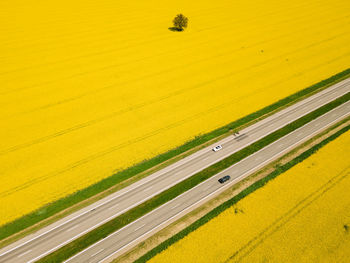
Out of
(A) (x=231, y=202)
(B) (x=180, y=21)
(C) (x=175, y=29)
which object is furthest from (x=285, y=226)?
(C) (x=175, y=29)

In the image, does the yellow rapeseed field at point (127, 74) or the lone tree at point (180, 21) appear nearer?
the yellow rapeseed field at point (127, 74)

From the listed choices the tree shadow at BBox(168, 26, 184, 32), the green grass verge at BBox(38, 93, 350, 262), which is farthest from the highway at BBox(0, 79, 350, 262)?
the tree shadow at BBox(168, 26, 184, 32)

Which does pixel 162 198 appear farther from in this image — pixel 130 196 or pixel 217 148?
pixel 217 148

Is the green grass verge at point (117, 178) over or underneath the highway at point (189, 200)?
over

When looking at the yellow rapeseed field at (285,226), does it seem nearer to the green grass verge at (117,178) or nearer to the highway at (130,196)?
the highway at (130,196)

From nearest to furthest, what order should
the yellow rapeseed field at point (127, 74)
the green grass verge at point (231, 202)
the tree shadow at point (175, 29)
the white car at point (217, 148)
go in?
the green grass verge at point (231, 202), the yellow rapeseed field at point (127, 74), the white car at point (217, 148), the tree shadow at point (175, 29)

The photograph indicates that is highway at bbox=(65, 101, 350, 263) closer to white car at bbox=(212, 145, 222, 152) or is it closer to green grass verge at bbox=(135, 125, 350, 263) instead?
green grass verge at bbox=(135, 125, 350, 263)

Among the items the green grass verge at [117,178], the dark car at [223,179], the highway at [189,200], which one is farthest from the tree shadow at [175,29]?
the dark car at [223,179]
